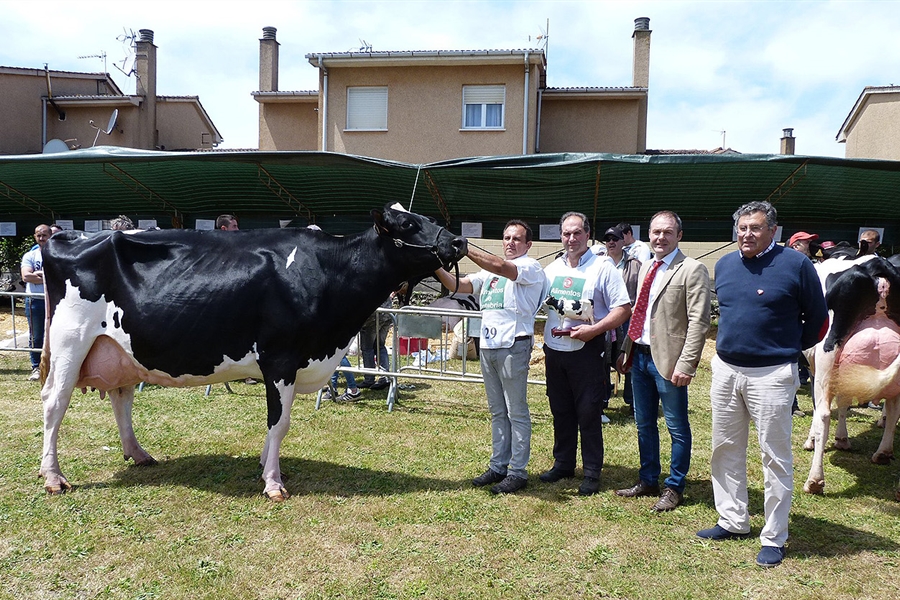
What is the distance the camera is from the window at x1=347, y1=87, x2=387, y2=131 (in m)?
19.4

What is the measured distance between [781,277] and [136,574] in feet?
13.6

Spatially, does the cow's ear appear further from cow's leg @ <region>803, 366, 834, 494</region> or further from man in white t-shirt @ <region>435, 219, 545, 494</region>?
cow's leg @ <region>803, 366, 834, 494</region>

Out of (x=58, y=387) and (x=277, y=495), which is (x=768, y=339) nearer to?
(x=277, y=495)

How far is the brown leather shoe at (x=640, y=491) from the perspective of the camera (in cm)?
486

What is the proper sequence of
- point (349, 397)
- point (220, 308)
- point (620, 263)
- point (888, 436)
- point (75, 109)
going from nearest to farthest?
point (220, 308) < point (888, 436) < point (620, 263) < point (349, 397) < point (75, 109)

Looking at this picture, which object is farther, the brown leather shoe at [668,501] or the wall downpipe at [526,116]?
the wall downpipe at [526,116]

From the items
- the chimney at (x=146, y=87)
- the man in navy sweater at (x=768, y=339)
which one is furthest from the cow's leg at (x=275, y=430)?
the chimney at (x=146, y=87)

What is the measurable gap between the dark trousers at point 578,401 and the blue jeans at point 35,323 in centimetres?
763

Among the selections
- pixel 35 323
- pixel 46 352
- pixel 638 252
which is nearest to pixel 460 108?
pixel 638 252

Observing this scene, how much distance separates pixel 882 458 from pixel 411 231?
487 centimetres

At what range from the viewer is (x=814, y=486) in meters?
4.99

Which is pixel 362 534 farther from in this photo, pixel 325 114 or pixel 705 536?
pixel 325 114

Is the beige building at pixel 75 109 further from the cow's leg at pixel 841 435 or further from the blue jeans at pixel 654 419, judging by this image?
the cow's leg at pixel 841 435

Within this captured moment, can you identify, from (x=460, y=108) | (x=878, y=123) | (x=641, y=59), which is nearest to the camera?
(x=460, y=108)
